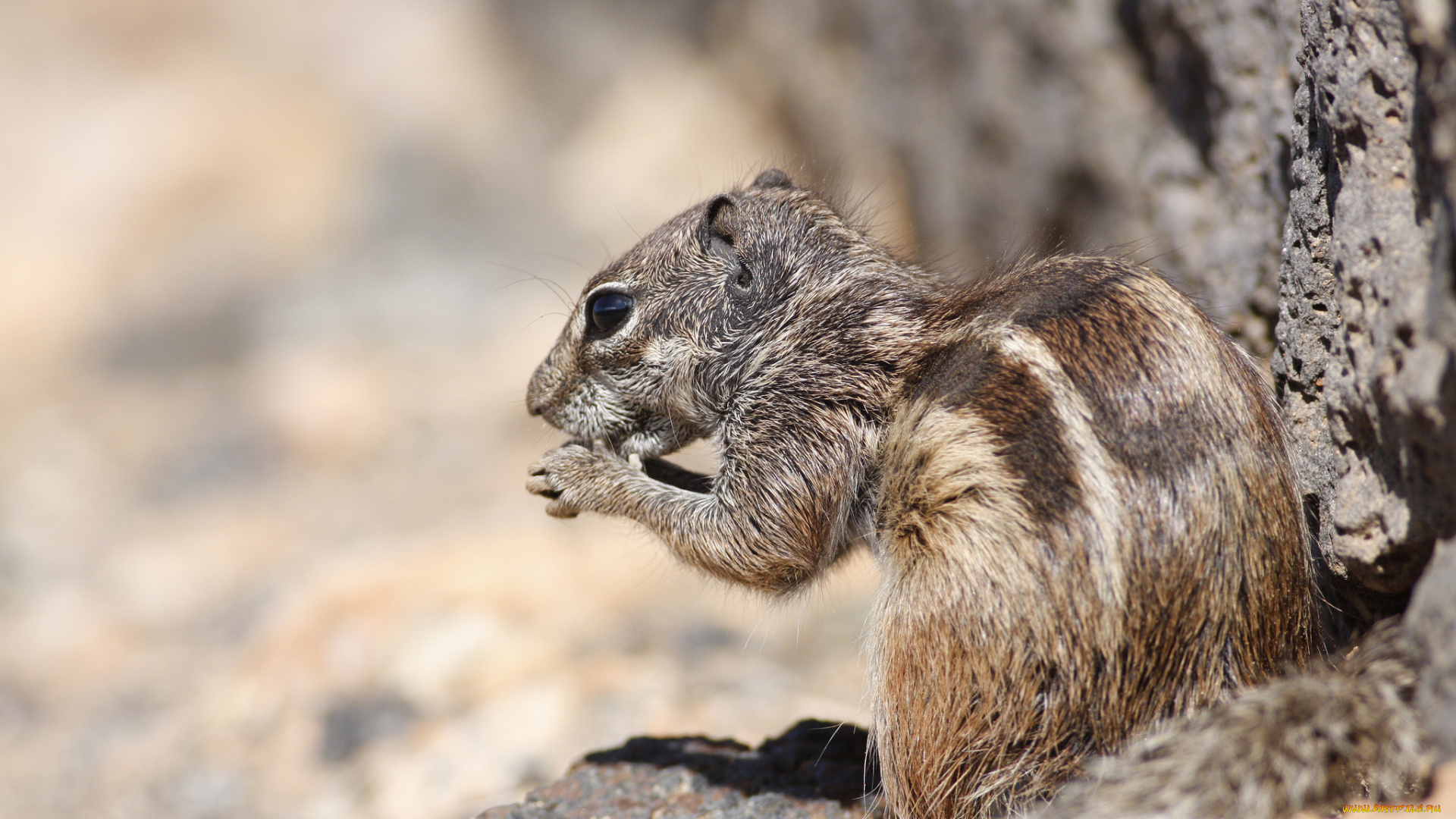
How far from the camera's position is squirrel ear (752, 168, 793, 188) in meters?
4.05

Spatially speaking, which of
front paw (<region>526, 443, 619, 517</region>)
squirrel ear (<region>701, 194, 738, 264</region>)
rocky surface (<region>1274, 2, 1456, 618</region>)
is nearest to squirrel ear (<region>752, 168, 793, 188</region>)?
squirrel ear (<region>701, 194, 738, 264</region>)

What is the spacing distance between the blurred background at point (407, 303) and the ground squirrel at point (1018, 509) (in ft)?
2.18

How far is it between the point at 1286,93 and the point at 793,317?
1856 millimetres

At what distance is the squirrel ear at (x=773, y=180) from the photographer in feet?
13.3

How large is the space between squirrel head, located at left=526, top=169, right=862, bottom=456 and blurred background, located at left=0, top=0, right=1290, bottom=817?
0.37 meters

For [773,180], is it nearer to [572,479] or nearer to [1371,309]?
[572,479]

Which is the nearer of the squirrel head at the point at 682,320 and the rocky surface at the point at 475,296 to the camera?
the rocky surface at the point at 475,296

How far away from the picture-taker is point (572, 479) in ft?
11.5

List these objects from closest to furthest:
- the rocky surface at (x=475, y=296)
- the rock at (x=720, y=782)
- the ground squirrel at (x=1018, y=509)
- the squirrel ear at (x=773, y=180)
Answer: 1. the ground squirrel at (x=1018, y=509)
2. the rocky surface at (x=475, y=296)
3. the rock at (x=720, y=782)
4. the squirrel ear at (x=773, y=180)

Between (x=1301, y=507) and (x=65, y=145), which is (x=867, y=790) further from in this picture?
(x=65, y=145)

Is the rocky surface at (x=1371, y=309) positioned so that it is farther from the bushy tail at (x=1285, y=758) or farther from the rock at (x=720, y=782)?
the rock at (x=720, y=782)

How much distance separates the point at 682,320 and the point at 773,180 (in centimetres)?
84

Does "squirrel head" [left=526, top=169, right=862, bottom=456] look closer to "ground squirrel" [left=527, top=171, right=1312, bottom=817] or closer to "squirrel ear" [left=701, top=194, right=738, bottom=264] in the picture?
"squirrel ear" [left=701, top=194, right=738, bottom=264]

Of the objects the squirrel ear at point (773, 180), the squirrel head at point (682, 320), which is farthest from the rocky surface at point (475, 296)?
the squirrel head at point (682, 320)
